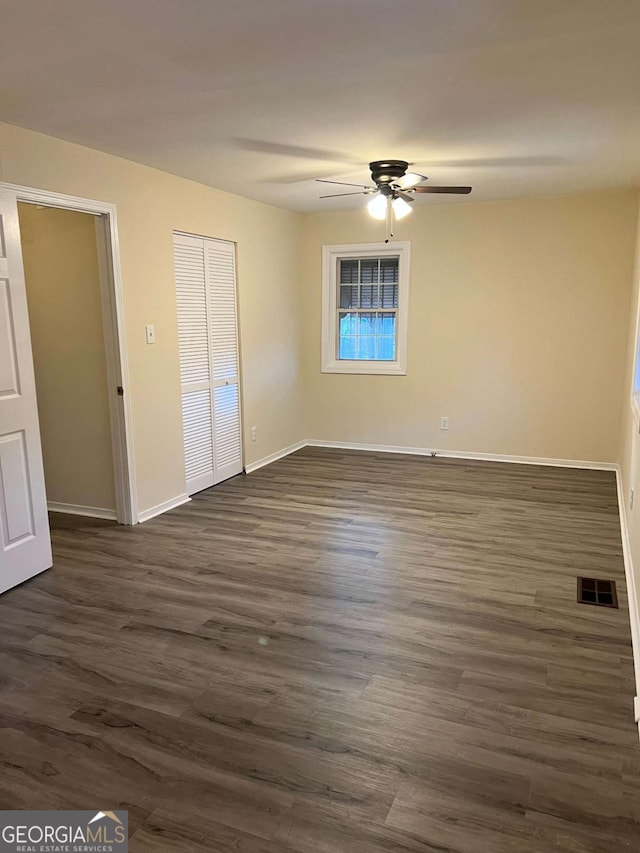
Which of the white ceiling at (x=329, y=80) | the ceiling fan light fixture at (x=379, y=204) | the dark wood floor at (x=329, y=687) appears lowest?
the dark wood floor at (x=329, y=687)

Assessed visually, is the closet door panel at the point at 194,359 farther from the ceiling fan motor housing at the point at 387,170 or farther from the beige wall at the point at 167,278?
the ceiling fan motor housing at the point at 387,170

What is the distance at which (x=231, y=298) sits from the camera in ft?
17.4

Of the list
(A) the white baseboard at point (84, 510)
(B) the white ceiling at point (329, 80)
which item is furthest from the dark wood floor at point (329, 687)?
(B) the white ceiling at point (329, 80)

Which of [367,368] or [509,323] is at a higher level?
[509,323]

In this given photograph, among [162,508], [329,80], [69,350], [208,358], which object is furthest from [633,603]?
[69,350]

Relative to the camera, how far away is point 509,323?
18.9 ft

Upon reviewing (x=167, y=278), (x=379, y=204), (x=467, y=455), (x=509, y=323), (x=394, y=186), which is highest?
(x=394, y=186)

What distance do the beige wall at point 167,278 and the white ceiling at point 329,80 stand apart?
187 millimetres

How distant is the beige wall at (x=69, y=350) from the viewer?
4176 millimetres

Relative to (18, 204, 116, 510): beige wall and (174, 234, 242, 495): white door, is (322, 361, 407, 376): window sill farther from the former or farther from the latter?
(18, 204, 116, 510): beige wall

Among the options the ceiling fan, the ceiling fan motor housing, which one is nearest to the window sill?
the ceiling fan

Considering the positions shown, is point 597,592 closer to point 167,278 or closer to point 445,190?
point 445,190

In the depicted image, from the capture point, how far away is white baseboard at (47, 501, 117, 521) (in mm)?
4418

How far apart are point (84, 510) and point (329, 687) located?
284 centimetres
